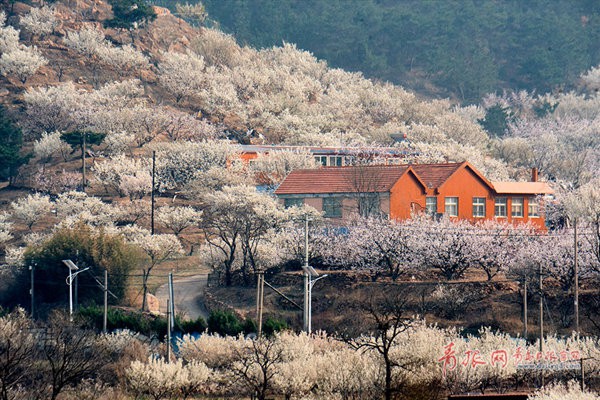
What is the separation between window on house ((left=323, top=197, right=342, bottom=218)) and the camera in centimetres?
7112

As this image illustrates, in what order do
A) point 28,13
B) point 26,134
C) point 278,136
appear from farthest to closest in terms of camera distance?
point 28,13 → point 278,136 → point 26,134

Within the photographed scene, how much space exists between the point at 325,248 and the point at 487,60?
11776 cm

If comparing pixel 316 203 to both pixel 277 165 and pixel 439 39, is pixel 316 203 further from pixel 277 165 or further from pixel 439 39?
pixel 439 39

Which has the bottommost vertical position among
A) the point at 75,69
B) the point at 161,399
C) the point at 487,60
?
the point at 161,399

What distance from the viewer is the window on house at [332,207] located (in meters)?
71.1

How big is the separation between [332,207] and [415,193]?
531cm

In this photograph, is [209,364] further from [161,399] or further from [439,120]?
[439,120]

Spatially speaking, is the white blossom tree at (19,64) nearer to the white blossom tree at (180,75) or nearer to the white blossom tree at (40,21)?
the white blossom tree at (40,21)

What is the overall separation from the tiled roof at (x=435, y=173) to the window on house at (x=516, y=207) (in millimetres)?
4269

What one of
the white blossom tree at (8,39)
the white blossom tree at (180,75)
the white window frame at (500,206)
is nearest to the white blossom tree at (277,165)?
the white window frame at (500,206)

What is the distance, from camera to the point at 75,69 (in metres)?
113

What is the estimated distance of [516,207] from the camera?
72.0m

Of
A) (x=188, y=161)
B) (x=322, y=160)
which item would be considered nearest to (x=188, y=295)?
(x=188, y=161)

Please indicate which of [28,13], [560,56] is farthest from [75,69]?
[560,56]
